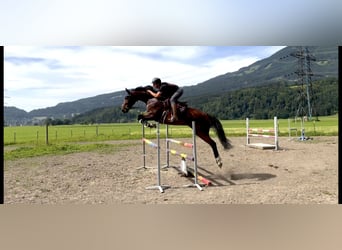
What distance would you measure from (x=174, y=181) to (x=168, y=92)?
1122 mm

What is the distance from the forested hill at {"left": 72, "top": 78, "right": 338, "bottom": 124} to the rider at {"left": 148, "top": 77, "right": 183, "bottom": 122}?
7.12ft

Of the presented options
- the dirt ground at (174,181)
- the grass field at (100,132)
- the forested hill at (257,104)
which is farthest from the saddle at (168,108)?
the grass field at (100,132)

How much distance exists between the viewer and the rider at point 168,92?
4.33 m

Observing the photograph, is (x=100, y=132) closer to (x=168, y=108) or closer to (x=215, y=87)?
(x=215, y=87)

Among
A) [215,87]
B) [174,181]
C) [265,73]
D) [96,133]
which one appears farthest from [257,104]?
[96,133]

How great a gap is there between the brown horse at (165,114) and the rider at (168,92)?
0.06m

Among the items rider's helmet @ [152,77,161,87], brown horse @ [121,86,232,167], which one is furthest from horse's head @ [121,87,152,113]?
rider's helmet @ [152,77,161,87]

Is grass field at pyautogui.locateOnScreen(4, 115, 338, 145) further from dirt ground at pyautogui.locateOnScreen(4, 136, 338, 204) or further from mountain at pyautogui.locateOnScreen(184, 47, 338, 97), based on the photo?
dirt ground at pyautogui.locateOnScreen(4, 136, 338, 204)

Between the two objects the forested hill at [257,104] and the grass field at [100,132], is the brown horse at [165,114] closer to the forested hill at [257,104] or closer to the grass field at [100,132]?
the forested hill at [257,104]

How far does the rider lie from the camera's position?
4.33 metres

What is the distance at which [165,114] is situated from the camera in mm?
4402

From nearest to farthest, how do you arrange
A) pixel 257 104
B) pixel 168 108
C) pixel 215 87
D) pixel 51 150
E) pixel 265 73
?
pixel 168 108
pixel 51 150
pixel 257 104
pixel 215 87
pixel 265 73
